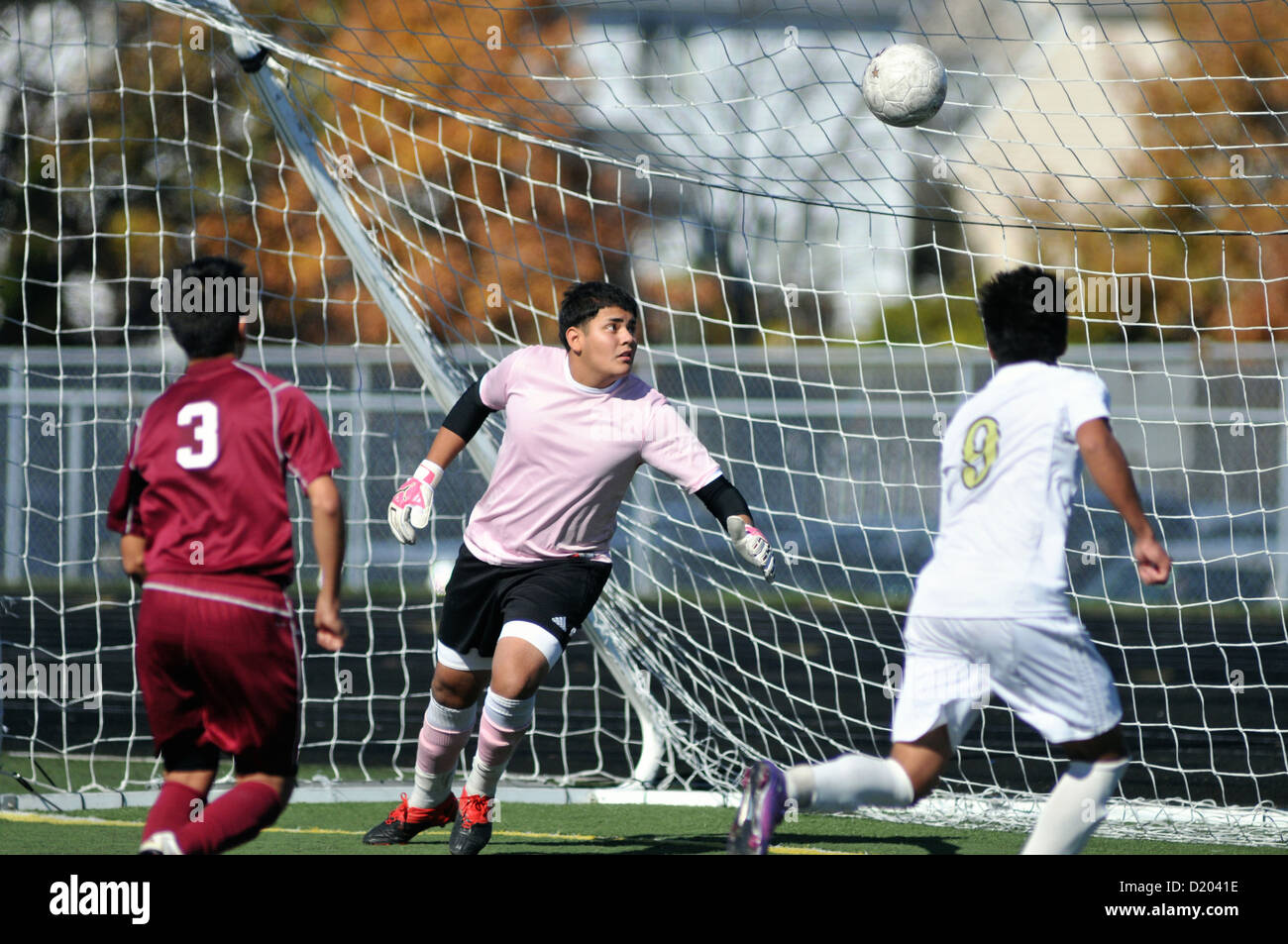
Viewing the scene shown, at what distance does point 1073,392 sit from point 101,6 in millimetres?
17290

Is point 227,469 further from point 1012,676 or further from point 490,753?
point 1012,676

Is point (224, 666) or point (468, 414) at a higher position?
point (468, 414)

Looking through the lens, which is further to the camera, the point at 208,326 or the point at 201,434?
the point at 208,326

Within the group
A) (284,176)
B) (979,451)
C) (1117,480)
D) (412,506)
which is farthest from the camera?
(284,176)

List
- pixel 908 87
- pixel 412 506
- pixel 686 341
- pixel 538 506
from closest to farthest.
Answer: pixel 412 506, pixel 538 506, pixel 908 87, pixel 686 341

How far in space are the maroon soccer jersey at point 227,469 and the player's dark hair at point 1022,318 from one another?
1.72m

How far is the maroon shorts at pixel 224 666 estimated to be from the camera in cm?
346

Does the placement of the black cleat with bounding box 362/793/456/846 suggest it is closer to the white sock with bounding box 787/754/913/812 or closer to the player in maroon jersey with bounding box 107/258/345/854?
the player in maroon jersey with bounding box 107/258/345/854

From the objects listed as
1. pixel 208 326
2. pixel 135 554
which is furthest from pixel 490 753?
pixel 208 326

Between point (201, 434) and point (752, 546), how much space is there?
1694 millimetres

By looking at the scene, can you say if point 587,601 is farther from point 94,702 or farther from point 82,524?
point 82,524

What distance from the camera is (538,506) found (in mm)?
4754
